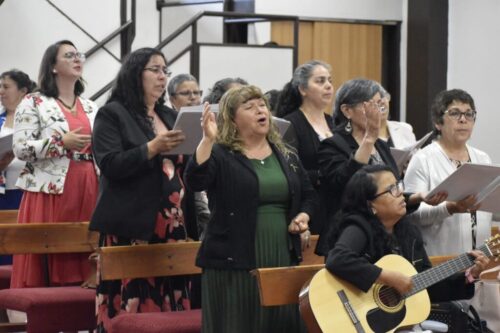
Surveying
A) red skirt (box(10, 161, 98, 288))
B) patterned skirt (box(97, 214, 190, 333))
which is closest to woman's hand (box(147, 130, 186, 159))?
patterned skirt (box(97, 214, 190, 333))

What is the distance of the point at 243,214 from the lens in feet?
14.2

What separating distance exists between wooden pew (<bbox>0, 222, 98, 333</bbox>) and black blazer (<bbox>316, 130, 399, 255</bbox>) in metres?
1.22

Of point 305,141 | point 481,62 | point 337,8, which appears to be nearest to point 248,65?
point 337,8

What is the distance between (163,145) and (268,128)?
44 cm

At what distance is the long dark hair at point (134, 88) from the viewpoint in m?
4.85

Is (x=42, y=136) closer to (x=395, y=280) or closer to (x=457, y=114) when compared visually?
(x=457, y=114)

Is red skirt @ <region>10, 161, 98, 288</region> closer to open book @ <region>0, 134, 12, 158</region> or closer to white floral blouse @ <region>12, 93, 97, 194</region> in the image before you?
white floral blouse @ <region>12, 93, 97, 194</region>

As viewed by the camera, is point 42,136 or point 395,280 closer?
point 395,280

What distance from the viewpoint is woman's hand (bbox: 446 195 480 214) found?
4980 millimetres

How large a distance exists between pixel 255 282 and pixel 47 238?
146cm

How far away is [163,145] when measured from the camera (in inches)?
179

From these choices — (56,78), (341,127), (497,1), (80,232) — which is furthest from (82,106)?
(497,1)

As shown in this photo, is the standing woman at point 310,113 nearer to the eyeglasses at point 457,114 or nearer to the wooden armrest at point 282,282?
the eyeglasses at point 457,114

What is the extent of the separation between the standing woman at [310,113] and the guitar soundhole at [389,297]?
81 centimetres
